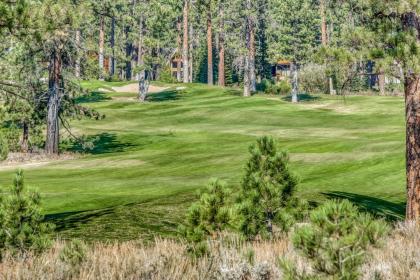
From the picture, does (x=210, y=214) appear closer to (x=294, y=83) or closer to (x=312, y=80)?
(x=294, y=83)

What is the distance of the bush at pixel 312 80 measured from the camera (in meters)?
74.9

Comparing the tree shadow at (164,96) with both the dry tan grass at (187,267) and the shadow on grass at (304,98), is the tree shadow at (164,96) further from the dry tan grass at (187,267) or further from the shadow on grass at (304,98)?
the dry tan grass at (187,267)

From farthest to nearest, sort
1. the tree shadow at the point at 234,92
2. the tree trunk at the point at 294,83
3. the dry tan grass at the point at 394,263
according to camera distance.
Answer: the tree shadow at the point at 234,92 → the tree trunk at the point at 294,83 → the dry tan grass at the point at 394,263

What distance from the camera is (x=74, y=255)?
261 inches

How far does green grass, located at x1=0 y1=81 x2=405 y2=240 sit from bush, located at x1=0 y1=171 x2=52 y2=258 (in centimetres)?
388

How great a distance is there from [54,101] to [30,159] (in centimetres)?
308

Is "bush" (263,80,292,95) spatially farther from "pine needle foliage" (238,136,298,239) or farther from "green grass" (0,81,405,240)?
"pine needle foliage" (238,136,298,239)

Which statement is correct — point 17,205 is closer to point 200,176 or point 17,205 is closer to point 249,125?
point 200,176

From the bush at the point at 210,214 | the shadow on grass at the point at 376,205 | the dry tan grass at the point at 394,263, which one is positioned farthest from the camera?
the shadow on grass at the point at 376,205

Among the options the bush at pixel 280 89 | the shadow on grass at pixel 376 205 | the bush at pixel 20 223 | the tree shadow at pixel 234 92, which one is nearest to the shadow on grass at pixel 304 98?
the tree shadow at pixel 234 92

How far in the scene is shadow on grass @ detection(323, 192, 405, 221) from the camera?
52.3 feet

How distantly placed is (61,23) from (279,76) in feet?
328

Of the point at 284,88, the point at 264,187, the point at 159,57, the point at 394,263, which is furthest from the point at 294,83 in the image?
the point at 394,263

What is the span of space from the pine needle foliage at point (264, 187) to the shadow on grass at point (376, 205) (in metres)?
5.69
